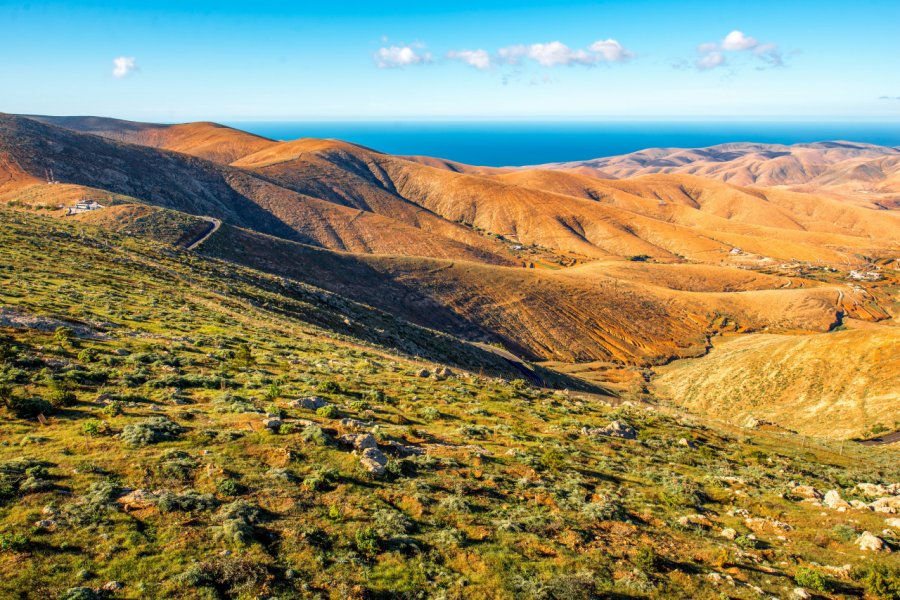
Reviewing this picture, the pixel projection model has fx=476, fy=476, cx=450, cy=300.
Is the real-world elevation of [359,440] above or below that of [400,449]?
above

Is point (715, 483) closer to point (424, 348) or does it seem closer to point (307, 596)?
point (307, 596)

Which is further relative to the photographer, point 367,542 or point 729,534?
point 729,534

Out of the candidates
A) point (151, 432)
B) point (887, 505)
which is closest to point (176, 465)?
point (151, 432)

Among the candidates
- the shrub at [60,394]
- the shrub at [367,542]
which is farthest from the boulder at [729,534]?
the shrub at [60,394]

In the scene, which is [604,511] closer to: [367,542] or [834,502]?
[367,542]

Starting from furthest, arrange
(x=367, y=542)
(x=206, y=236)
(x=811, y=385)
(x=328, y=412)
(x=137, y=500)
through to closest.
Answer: (x=206, y=236) → (x=811, y=385) → (x=328, y=412) → (x=137, y=500) → (x=367, y=542)

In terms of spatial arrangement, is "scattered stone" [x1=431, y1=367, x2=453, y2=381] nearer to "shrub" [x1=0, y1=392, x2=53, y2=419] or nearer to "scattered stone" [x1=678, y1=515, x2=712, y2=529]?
"scattered stone" [x1=678, y1=515, x2=712, y2=529]

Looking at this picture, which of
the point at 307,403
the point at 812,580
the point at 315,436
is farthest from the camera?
the point at 307,403
